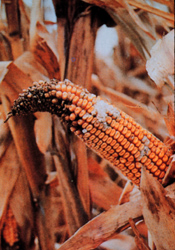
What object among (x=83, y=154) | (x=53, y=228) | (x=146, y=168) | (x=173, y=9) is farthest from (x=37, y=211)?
(x=173, y=9)

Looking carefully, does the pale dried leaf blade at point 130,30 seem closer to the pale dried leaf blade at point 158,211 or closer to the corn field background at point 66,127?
the corn field background at point 66,127

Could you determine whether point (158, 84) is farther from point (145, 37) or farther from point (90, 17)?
point (90, 17)

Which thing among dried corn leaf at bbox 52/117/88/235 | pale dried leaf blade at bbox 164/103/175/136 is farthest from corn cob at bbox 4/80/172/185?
dried corn leaf at bbox 52/117/88/235

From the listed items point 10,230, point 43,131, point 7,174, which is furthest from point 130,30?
point 10,230

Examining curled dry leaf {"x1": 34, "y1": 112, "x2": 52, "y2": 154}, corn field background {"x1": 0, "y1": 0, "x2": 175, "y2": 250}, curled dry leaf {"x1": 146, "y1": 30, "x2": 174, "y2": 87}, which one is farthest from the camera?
curled dry leaf {"x1": 34, "y1": 112, "x2": 52, "y2": 154}

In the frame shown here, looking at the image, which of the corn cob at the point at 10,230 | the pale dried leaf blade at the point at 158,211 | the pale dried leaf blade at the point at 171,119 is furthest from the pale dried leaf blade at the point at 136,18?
the corn cob at the point at 10,230

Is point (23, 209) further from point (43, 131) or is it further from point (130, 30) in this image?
point (130, 30)

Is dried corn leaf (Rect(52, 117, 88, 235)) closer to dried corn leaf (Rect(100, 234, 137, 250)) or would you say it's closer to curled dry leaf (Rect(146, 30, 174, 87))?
dried corn leaf (Rect(100, 234, 137, 250))
